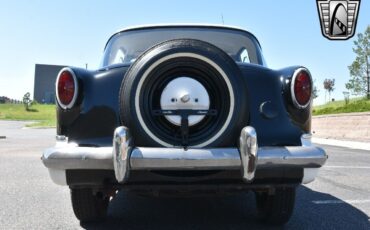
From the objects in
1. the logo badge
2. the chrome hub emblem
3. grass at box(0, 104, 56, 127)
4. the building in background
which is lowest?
the chrome hub emblem

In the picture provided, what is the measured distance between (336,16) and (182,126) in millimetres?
13995

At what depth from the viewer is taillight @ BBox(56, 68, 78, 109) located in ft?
9.80

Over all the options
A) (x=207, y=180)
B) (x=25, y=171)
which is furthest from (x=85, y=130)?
(x=25, y=171)

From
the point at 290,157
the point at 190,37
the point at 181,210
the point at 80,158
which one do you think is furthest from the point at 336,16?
the point at 80,158

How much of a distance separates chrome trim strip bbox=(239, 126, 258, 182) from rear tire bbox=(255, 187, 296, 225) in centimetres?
73

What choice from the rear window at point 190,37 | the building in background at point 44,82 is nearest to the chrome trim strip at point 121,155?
the rear window at point 190,37

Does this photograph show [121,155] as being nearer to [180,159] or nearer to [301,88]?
[180,159]

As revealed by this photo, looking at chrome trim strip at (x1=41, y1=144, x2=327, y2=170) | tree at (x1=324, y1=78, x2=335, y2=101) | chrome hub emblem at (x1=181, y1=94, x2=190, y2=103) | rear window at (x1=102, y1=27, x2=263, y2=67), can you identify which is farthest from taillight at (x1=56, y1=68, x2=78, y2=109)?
tree at (x1=324, y1=78, x2=335, y2=101)

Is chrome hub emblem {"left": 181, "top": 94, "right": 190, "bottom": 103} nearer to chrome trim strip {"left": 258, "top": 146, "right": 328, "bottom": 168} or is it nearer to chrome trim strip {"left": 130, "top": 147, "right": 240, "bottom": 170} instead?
chrome trim strip {"left": 130, "top": 147, "right": 240, "bottom": 170}

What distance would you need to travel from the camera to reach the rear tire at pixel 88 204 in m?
3.22

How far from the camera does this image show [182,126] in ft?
8.99

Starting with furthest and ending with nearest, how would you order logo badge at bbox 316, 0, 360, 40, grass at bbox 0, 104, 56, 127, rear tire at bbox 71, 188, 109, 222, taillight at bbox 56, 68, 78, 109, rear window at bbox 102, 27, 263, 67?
grass at bbox 0, 104, 56, 127 < logo badge at bbox 316, 0, 360, 40 < rear window at bbox 102, 27, 263, 67 < rear tire at bbox 71, 188, 109, 222 < taillight at bbox 56, 68, 78, 109

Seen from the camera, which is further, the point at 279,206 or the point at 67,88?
the point at 279,206

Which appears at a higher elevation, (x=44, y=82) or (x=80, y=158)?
(x=44, y=82)
